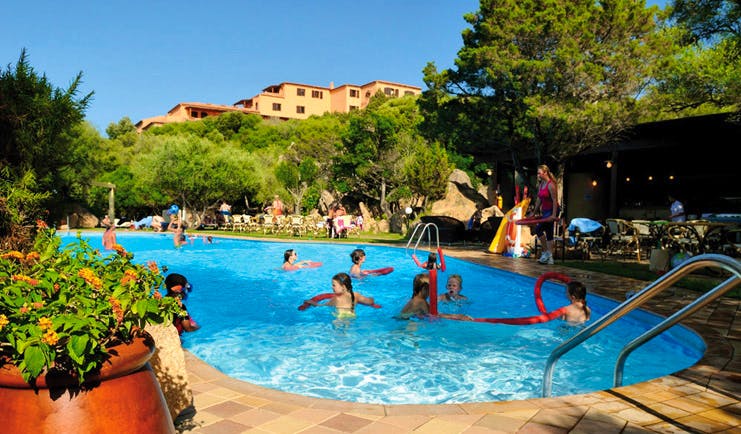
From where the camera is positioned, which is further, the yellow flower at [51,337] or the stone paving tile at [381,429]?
the stone paving tile at [381,429]

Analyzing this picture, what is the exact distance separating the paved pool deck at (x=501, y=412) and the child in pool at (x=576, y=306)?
2870 millimetres

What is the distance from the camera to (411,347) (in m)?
6.36

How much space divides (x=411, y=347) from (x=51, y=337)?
17.1 feet

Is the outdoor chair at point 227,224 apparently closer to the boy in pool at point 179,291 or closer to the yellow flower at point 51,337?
the boy in pool at point 179,291

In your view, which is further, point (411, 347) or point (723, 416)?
point (411, 347)

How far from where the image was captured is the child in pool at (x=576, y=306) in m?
6.71

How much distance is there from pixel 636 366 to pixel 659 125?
1611 cm

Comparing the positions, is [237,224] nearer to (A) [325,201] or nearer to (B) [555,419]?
(A) [325,201]

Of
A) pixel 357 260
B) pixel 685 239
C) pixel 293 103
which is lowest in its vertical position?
pixel 357 260

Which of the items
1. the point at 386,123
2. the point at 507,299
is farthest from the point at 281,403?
the point at 386,123

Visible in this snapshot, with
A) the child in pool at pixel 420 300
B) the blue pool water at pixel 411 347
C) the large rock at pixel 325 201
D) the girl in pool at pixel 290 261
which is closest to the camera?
the blue pool water at pixel 411 347

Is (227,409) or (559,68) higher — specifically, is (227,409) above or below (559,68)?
below

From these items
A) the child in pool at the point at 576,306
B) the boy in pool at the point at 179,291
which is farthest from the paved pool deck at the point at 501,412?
the child in pool at the point at 576,306

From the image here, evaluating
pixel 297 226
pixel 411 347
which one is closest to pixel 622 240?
pixel 411 347
